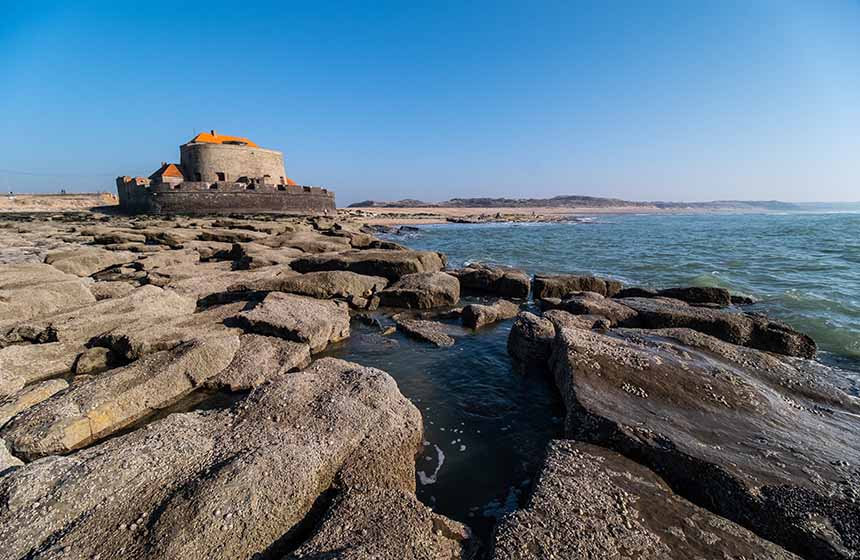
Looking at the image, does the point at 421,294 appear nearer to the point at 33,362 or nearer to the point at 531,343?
the point at 531,343

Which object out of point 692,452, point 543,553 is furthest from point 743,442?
point 543,553

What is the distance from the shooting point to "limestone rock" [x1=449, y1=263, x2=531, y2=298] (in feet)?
39.0

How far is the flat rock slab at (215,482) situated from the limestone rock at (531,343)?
3038 mm

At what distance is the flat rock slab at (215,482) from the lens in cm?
263

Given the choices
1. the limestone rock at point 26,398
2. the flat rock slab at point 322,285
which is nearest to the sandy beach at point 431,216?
the flat rock slab at point 322,285

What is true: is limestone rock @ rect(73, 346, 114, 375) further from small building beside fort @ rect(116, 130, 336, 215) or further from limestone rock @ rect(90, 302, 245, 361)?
small building beside fort @ rect(116, 130, 336, 215)

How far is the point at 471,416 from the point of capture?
5246mm

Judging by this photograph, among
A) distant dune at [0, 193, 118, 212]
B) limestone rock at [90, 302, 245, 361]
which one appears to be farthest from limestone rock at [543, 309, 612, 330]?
distant dune at [0, 193, 118, 212]

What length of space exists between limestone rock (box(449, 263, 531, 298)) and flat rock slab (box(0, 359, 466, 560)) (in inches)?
324

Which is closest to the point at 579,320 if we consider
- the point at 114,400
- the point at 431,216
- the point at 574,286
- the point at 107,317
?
the point at 574,286

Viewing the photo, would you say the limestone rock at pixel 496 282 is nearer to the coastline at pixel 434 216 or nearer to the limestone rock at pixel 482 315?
the limestone rock at pixel 482 315

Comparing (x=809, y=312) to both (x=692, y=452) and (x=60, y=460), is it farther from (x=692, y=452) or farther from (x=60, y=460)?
(x=60, y=460)

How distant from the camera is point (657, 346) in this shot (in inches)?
244

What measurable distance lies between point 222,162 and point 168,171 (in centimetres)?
517
